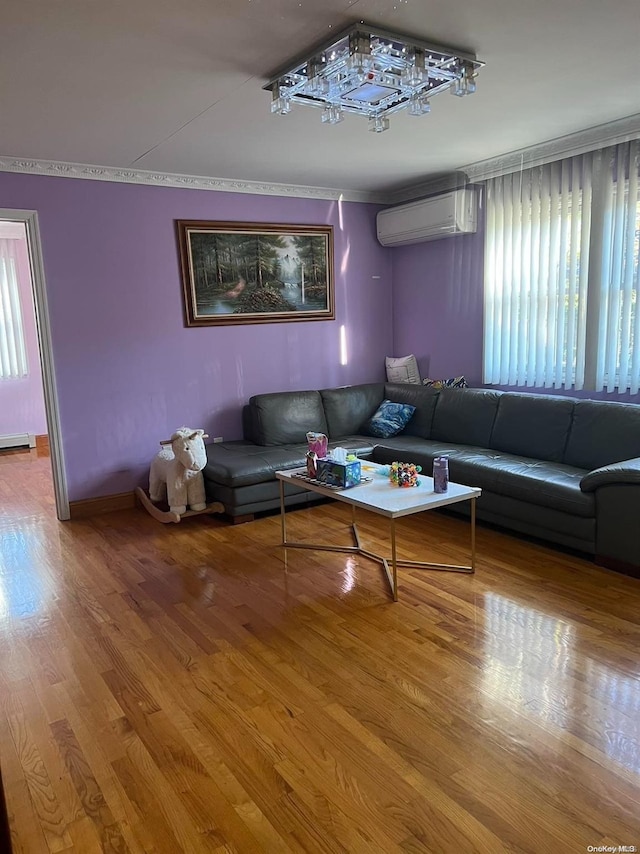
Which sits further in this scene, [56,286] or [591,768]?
[56,286]

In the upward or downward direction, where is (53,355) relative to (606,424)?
upward

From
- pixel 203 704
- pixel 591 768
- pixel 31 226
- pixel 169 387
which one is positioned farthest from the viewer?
pixel 169 387

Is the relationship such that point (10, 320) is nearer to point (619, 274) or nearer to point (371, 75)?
point (371, 75)

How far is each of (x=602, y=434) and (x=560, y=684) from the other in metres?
2.05

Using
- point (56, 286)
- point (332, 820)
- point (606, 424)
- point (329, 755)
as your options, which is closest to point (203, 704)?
point (329, 755)

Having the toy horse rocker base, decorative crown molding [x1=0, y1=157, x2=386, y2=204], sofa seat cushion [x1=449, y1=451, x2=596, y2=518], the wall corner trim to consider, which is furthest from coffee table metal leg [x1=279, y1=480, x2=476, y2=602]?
decorative crown molding [x1=0, y1=157, x2=386, y2=204]

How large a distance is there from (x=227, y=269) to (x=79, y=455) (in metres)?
1.91

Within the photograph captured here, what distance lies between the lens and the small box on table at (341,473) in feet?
11.2

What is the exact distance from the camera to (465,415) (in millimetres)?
4910

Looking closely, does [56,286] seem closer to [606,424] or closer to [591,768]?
[606,424]

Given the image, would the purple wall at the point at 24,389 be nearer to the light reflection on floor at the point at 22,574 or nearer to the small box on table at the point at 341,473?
the light reflection on floor at the point at 22,574

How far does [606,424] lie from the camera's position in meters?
3.95

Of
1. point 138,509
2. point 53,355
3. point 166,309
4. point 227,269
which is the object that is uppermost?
point 227,269

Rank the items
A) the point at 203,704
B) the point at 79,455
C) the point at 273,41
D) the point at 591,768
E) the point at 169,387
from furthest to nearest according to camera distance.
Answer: the point at 169,387
the point at 79,455
the point at 273,41
the point at 203,704
the point at 591,768
